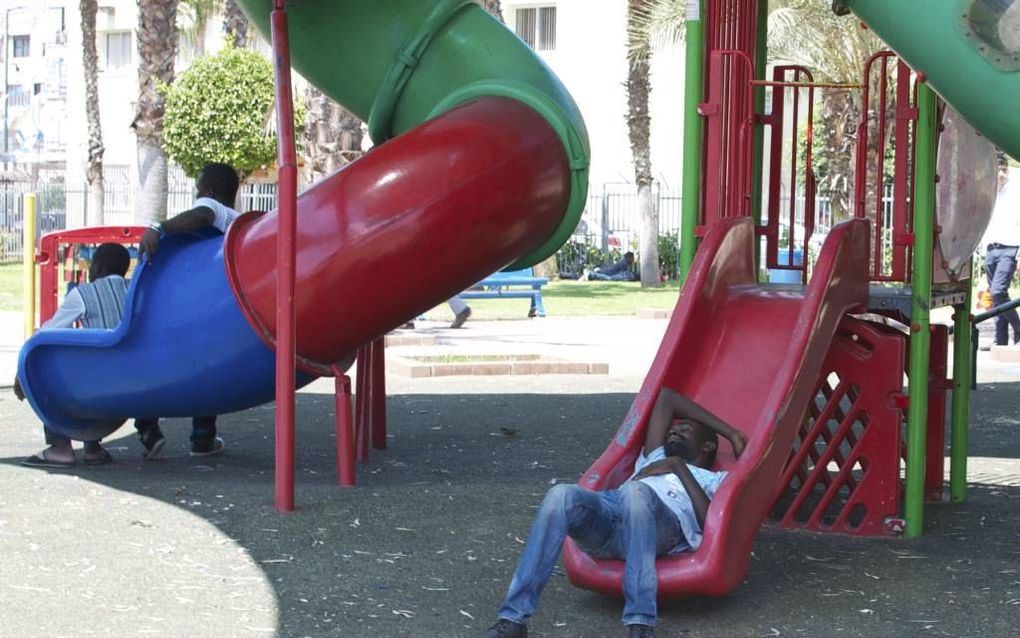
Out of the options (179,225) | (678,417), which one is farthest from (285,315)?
(678,417)

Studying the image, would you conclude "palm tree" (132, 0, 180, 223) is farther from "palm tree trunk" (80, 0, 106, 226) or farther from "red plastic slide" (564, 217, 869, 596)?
"red plastic slide" (564, 217, 869, 596)

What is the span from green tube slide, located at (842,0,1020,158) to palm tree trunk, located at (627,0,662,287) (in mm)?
26502

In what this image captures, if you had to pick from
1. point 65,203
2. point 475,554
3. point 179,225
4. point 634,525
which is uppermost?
point 65,203

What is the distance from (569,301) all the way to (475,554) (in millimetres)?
20103

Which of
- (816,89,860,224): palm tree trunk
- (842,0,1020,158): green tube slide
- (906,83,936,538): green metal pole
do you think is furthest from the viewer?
(816,89,860,224): palm tree trunk

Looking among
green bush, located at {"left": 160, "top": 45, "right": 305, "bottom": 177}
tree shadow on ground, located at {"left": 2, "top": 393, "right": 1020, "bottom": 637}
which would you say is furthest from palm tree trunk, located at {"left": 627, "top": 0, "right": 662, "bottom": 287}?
tree shadow on ground, located at {"left": 2, "top": 393, "right": 1020, "bottom": 637}

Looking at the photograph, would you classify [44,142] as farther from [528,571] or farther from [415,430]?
[528,571]

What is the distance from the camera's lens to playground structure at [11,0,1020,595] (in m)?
7.09

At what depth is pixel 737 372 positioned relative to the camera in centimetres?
693

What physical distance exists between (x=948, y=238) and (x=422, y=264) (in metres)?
2.97

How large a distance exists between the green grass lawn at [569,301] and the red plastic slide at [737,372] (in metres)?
14.1

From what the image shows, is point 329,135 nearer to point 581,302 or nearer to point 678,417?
point 581,302

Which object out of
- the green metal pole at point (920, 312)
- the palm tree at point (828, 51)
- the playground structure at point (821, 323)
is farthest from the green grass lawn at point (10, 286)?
the green metal pole at point (920, 312)

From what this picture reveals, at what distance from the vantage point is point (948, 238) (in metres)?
8.45
